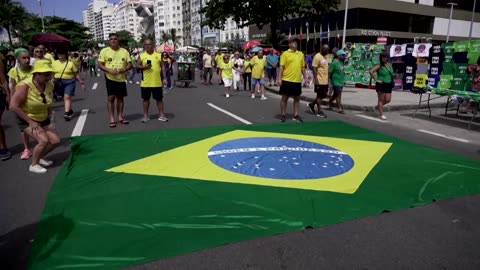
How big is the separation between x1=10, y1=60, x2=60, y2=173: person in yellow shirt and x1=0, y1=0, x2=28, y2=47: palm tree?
55.7 m

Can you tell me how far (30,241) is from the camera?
3.32m

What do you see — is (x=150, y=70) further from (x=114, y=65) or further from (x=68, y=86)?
(x=68, y=86)

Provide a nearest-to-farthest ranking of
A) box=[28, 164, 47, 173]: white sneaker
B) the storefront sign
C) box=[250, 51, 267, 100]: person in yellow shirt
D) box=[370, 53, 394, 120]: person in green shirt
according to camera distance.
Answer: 1. box=[28, 164, 47, 173]: white sneaker
2. box=[370, 53, 394, 120]: person in green shirt
3. box=[250, 51, 267, 100]: person in yellow shirt
4. the storefront sign

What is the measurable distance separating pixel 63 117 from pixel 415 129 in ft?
29.6

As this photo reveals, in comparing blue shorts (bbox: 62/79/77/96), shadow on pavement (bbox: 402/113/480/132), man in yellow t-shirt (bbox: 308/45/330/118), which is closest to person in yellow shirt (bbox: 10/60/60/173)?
Answer: blue shorts (bbox: 62/79/77/96)

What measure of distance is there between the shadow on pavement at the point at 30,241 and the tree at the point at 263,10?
20743 millimetres

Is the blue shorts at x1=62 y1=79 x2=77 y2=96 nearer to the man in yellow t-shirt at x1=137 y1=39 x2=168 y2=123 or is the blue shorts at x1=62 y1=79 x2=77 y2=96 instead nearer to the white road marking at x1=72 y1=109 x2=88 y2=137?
the white road marking at x1=72 y1=109 x2=88 y2=137

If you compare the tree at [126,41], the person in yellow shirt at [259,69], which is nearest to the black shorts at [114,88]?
the tree at [126,41]

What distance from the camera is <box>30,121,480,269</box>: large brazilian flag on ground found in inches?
130

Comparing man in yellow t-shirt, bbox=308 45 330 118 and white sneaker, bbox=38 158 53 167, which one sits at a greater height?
man in yellow t-shirt, bbox=308 45 330 118

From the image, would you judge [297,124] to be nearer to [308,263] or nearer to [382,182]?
[382,182]

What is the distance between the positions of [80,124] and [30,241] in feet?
19.0

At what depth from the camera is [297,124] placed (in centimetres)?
859

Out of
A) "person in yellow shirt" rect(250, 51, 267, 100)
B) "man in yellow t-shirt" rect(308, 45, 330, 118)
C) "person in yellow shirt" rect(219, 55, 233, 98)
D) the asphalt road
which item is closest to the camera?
the asphalt road
